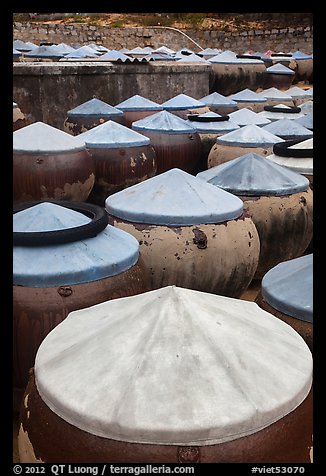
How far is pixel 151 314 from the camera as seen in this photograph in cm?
241

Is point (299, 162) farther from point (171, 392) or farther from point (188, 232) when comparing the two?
point (171, 392)

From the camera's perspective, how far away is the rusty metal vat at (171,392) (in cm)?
196

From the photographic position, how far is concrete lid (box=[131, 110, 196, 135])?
7.61 m

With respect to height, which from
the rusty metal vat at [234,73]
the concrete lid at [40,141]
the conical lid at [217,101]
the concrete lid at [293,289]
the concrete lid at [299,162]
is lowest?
the concrete lid at [293,289]

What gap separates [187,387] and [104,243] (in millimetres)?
1561

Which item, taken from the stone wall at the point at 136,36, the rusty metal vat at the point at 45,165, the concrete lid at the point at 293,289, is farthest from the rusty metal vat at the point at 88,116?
the stone wall at the point at 136,36

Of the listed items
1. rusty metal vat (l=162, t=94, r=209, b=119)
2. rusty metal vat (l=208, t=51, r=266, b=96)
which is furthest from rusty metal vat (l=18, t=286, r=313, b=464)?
rusty metal vat (l=208, t=51, r=266, b=96)

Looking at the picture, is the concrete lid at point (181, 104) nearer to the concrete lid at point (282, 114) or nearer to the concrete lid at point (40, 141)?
the concrete lid at point (282, 114)

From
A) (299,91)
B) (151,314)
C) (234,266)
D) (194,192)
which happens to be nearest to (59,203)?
(194,192)

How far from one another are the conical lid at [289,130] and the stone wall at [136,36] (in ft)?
62.6

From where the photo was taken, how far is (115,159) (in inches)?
252

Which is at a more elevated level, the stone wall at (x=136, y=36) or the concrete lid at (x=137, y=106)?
the stone wall at (x=136, y=36)

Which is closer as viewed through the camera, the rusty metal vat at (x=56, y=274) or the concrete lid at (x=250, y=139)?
the rusty metal vat at (x=56, y=274)
